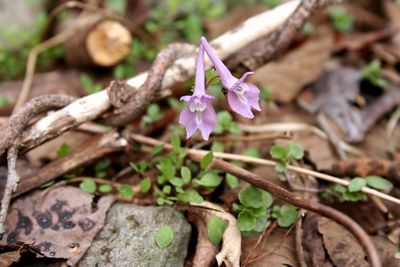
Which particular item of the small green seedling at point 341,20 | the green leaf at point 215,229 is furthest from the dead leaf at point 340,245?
the small green seedling at point 341,20

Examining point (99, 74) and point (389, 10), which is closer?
point (99, 74)

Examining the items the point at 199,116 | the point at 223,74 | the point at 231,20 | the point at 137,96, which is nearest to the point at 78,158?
the point at 137,96

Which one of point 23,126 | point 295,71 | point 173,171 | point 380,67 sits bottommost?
point 380,67

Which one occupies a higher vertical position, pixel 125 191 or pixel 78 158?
pixel 78 158

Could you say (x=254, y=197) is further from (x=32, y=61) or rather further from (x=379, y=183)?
(x=32, y=61)

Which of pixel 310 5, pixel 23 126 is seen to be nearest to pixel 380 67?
pixel 310 5

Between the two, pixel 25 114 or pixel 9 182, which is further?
pixel 25 114

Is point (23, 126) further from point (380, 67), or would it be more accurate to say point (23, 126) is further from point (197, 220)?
point (380, 67)
